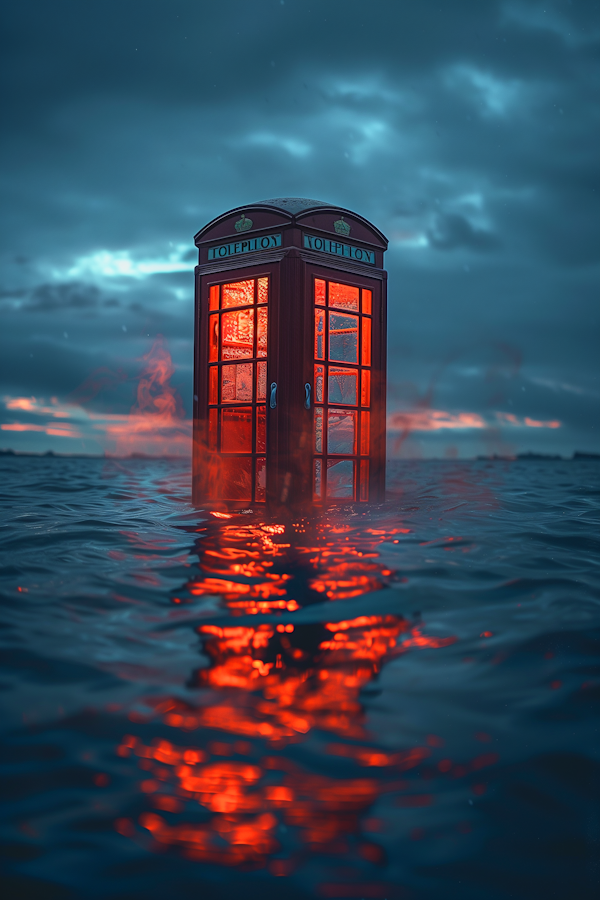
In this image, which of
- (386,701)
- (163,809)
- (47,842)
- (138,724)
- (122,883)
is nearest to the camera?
(122,883)

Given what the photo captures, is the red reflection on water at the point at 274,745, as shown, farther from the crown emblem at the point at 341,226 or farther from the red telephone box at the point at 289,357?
the crown emblem at the point at 341,226

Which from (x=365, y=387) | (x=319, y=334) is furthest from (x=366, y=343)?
(x=319, y=334)

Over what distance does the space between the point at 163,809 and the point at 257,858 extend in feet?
0.95

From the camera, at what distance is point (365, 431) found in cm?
799

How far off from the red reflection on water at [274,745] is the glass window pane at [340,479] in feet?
13.8

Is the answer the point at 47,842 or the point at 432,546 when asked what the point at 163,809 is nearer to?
the point at 47,842

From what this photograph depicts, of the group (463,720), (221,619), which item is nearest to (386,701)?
(463,720)

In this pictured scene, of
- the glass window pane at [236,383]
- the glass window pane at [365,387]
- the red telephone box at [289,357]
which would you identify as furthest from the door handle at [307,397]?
the glass window pane at [365,387]

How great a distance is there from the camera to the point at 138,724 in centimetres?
202

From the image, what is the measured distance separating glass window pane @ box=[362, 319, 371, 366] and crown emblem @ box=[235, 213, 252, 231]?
1.82 meters

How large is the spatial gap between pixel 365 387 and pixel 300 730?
629 centimetres

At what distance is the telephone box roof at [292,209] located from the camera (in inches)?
288

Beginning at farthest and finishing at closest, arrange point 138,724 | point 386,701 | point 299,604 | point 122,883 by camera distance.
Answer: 1. point 299,604
2. point 386,701
3. point 138,724
4. point 122,883

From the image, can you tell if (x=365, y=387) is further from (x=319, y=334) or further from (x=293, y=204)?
(x=293, y=204)
